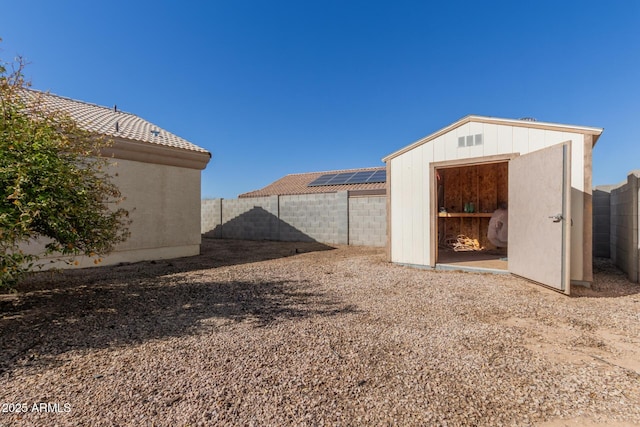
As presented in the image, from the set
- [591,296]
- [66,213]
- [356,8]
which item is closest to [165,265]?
[66,213]

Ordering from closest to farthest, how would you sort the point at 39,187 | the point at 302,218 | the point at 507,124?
the point at 39,187 → the point at 507,124 → the point at 302,218

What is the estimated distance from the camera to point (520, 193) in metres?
5.30

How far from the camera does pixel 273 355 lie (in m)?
2.50

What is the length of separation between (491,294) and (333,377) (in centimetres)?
350

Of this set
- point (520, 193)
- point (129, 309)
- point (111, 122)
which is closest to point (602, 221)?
point (520, 193)

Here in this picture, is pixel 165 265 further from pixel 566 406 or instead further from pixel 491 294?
pixel 566 406

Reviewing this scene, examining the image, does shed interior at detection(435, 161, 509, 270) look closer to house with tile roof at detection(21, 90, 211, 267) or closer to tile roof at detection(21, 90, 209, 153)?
house with tile roof at detection(21, 90, 211, 267)

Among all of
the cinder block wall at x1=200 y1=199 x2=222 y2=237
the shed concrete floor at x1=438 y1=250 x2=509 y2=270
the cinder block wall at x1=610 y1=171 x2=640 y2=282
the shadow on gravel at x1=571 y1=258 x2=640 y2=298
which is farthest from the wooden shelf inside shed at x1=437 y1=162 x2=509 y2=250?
the cinder block wall at x1=200 y1=199 x2=222 y2=237

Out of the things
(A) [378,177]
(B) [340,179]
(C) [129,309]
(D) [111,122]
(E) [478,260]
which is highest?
(D) [111,122]

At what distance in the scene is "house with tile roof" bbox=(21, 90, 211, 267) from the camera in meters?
7.33

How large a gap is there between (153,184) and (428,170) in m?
A: 7.36

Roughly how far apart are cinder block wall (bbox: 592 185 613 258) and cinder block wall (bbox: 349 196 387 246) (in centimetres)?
594

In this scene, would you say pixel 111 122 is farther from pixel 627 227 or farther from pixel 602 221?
pixel 602 221

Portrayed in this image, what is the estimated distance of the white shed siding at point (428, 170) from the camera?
190 inches
